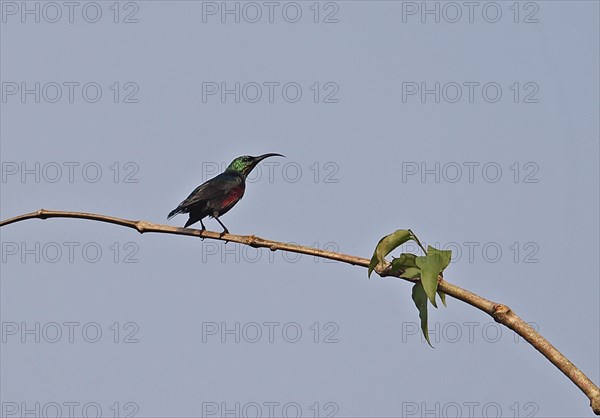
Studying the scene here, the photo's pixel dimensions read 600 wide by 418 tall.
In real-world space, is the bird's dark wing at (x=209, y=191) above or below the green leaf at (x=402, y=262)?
above

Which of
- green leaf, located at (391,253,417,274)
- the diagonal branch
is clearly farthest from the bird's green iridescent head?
green leaf, located at (391,253,417,274)

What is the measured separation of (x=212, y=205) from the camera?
8484 mm

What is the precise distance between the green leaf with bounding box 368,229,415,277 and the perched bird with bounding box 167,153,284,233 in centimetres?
585

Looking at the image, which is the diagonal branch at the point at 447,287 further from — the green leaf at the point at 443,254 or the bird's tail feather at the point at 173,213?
the bird's tail feather at the point at 173,213

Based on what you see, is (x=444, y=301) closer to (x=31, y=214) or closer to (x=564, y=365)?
(x=564, y=365)

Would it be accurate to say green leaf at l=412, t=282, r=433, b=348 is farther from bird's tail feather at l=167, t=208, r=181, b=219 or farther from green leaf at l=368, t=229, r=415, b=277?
bird's tail feather at l=167, t=208, r=181, b=219

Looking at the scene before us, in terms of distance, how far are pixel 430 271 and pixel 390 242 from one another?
24cm

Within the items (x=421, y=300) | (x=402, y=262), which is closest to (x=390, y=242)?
(x=402, y=262)

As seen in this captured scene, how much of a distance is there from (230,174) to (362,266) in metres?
6.74

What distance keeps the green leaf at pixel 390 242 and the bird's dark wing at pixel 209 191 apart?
5925 millimetres

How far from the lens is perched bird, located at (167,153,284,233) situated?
8.27 metres

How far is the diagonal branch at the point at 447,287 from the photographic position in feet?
6.15

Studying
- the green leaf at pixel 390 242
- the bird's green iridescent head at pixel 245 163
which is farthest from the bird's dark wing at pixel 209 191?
the green leaf at pixel 390 242

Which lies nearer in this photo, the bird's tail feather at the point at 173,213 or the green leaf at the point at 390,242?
the green leaf at the point at 390,242
